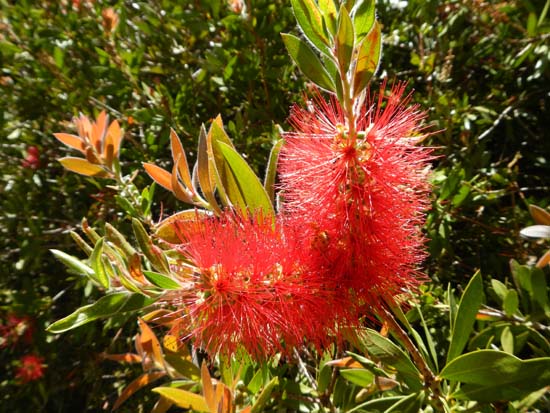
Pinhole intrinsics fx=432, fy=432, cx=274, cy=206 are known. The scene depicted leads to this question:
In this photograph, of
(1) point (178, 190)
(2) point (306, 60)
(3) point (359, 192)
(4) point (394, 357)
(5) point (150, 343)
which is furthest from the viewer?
(5) point (150, 343)

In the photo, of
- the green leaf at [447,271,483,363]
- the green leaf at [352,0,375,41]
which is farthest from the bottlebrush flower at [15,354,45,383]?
the green leaf at [352,0,375,41]

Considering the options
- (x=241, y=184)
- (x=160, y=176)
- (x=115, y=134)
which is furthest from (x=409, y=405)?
(x=115, y=134)

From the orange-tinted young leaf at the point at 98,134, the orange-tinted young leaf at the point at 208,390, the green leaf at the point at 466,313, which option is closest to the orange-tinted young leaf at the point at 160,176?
the orange-tinted young leaf at the point at 98,134

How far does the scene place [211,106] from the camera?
2600mm

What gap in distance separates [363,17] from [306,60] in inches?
5.3

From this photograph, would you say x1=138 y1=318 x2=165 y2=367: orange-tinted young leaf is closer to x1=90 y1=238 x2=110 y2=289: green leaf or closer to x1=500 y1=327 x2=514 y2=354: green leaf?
x1=90 y1=238 x2=110 y2=289: green leaf

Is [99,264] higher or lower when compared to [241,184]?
lower

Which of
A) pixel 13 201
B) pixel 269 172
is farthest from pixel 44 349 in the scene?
pixel 269 172

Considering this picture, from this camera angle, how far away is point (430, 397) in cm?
112

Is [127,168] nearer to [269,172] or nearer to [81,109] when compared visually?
[81,109]

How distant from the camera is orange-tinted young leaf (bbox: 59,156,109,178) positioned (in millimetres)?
1412

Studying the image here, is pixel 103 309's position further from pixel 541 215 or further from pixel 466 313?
pixel 541 215

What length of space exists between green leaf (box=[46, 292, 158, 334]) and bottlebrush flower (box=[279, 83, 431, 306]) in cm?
42

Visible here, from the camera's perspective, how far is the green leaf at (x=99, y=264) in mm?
887
